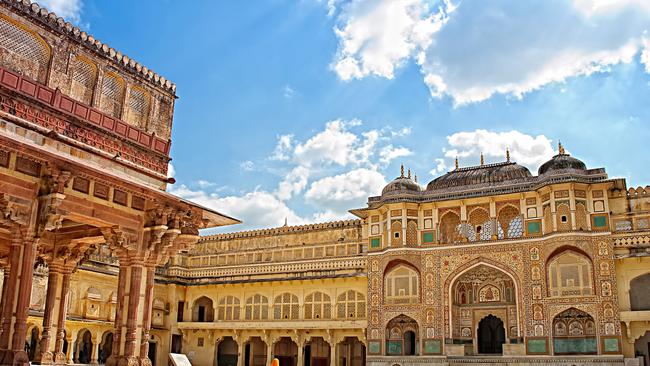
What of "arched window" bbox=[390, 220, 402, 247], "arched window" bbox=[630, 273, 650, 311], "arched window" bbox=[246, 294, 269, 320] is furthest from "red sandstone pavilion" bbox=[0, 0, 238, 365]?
"arched window" bbox=[246, 294, 269, 320]

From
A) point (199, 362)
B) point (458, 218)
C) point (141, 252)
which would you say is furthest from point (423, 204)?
point (141, 252)

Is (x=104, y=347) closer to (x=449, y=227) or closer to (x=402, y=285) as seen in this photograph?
(x=402, y=285)

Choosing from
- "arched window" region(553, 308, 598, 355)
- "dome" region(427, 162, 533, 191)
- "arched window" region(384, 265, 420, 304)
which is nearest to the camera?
"arched window" region(553, 308, 598, 355)

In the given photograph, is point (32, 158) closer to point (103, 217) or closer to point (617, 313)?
point (103, 217)

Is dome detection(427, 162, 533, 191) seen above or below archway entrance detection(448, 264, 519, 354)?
above

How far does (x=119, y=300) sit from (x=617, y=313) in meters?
20.4

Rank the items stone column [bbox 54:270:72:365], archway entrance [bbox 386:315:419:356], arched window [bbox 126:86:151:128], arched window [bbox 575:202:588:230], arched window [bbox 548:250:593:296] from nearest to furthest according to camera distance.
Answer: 1. stone column [bbox 54:270:72:365]
2. arched window [bbox 126:86:151:128]
3. arched window [bbox 548:250:593:296]
4. arched window [bbox 575:202:588:230]
5. archway entrance [bbox 386:315:419:356]

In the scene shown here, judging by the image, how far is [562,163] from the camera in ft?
94.3

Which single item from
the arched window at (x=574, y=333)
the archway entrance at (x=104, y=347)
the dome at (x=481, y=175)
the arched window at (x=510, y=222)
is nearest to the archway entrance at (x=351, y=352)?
Result: the dome at (x=481, y=175)

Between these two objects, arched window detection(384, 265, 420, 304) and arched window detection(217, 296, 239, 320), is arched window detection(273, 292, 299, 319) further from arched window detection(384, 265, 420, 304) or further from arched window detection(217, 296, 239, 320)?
arched window detection(384, 265, 420, 304)

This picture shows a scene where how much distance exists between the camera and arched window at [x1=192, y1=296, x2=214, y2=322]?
38.0 meters

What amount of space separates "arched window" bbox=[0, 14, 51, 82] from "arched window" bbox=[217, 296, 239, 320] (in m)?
24.7

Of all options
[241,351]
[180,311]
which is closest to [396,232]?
[241,351]

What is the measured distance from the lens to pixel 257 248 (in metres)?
37.7
